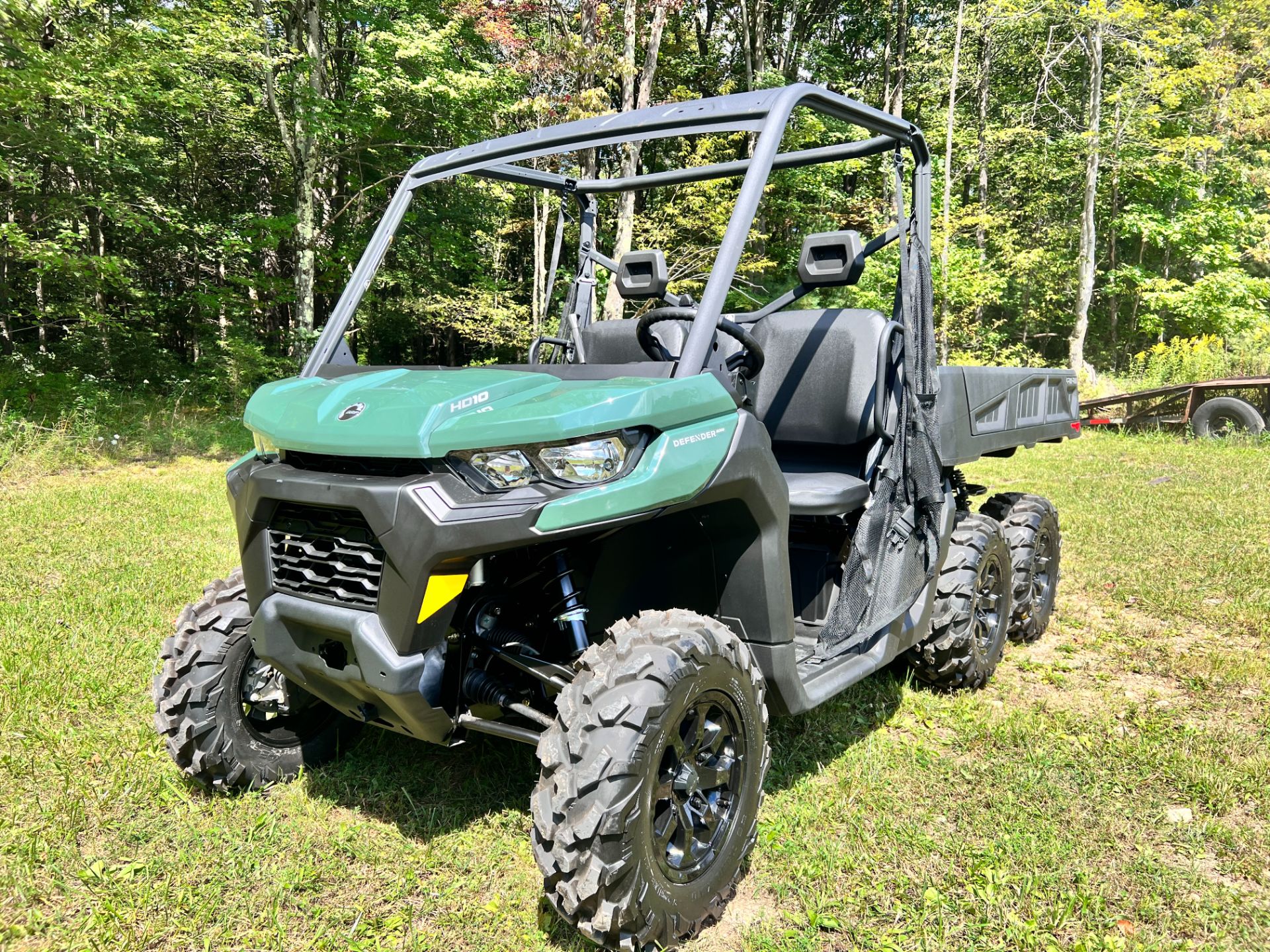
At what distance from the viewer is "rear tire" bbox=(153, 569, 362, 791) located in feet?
9.04

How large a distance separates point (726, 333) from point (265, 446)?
1414 millimetres

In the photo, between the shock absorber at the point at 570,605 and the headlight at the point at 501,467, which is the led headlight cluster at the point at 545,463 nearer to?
the headlight at the point at 501,467

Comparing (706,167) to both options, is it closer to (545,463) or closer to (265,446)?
(545,463)

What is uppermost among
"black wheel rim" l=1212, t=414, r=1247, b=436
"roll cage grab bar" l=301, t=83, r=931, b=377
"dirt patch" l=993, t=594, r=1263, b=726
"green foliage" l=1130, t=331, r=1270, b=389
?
"roll cage grab bar" l=301, t=83, r=931, b=377

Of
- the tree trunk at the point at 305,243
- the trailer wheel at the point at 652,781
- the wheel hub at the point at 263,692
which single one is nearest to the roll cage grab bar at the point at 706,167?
the trailer wheel at the point at 652,781

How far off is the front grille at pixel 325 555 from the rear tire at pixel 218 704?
628mm

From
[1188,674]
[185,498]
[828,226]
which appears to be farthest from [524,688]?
[828,226]

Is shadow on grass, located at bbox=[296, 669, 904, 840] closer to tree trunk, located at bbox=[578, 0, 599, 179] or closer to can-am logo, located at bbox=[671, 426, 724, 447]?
can-am logo, located at bbox=[671, 426, 724, 447]

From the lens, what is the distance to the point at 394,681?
2072mm

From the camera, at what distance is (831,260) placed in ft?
9.40

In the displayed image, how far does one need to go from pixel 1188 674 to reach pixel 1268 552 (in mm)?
2660

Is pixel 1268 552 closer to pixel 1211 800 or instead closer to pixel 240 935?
pixel 1211 800

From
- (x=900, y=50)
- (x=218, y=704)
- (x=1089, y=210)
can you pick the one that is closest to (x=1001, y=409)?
(x=218, y=704)

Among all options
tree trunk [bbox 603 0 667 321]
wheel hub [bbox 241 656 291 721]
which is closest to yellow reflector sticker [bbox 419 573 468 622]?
wheel hub [bbox 241 656 291 721]
